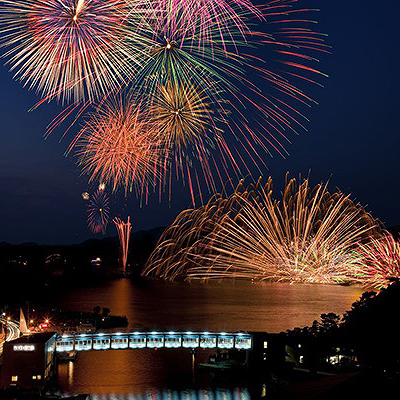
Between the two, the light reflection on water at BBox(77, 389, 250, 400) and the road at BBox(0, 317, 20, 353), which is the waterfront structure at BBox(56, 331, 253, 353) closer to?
the light reflection on water at BBox(77, 389, 250, 400)

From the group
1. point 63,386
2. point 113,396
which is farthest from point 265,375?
point 63,386

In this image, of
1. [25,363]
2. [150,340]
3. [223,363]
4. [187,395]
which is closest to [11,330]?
[150,340]

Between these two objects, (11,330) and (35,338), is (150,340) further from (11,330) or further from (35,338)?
(11,330)

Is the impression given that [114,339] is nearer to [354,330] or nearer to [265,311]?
[354,330]

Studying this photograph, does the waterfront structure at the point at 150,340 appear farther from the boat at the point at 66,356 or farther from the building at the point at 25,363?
the building at the point at 25,363

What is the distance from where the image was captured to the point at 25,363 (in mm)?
18047

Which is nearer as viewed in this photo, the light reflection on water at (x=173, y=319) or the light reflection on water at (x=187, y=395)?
the light reflection on water at (x=187, y=395)

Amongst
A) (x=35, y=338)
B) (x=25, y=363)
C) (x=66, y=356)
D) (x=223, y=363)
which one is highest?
(x=35, y=338)

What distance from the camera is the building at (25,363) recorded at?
692 inches

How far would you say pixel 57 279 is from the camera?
246 feet

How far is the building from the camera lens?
57.7ft

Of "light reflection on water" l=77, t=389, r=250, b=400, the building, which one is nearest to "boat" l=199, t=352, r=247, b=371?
"light reflection on water" l=77, t=389, r=250, b=400

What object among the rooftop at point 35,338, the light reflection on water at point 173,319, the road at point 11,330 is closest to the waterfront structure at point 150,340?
the light reflection on water at point 173,319

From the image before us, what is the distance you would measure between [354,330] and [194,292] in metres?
42.7
